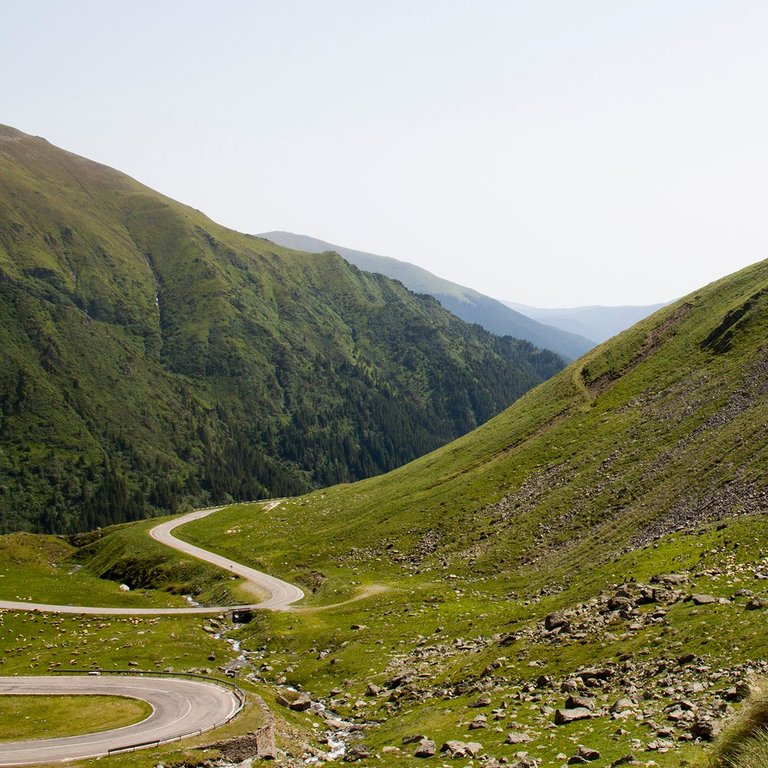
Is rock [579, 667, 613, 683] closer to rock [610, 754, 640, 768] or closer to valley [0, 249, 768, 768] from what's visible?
valley [0, 249, 768, 768]

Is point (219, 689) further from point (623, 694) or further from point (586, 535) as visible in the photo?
point (586, 535)

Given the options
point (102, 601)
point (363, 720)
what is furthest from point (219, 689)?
point (102, 601)

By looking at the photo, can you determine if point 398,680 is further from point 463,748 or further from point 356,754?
point 463,748

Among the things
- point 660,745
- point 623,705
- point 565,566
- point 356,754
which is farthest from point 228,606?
point 660,745

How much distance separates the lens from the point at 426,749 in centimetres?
3572

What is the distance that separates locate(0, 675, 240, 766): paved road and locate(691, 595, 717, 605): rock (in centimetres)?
3342

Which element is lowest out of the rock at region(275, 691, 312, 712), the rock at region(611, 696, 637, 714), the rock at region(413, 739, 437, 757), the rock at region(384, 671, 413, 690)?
the rock at region(275, 691, 312, 712)

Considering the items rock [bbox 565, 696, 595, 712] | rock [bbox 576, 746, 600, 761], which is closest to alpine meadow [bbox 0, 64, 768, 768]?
rock [bbox 576, 746, 600, 761]

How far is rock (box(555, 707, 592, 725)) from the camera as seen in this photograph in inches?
1330

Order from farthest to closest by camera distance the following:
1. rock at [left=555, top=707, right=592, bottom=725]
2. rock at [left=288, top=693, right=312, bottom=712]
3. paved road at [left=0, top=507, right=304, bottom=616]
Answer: paved road at [left=0, top=507, right=304, bottom=616] → rock at [left=288, top=693, right=312, bottom=712] → rock at [left=555, top=707, right=592, bottom=725]

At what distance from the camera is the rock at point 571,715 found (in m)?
33.8

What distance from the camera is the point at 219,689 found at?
5644cm

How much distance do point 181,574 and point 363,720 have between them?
241 feet

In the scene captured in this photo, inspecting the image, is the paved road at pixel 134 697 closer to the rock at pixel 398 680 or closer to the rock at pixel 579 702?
the rock at pixel 398 680
